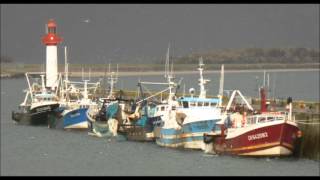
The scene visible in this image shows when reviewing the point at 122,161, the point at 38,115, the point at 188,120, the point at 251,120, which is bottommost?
the point at 122,161

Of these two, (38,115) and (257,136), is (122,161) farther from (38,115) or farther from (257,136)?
(38,115)

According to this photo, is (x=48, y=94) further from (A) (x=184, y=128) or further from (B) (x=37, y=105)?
(A) (x=184, y=128)

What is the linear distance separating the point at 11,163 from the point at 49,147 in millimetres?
9360

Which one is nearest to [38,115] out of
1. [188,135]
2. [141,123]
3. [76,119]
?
[76,119]

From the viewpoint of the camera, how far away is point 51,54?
9138 centimetres

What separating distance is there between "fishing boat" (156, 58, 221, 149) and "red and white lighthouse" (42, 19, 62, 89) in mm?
29759

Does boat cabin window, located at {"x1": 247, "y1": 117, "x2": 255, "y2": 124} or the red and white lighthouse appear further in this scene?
the red and white lighthouse

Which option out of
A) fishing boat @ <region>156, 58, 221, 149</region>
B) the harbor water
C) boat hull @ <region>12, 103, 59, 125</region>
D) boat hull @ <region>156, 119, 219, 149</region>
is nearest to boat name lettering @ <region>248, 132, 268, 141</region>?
the harbor water

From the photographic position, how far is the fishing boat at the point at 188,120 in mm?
56094

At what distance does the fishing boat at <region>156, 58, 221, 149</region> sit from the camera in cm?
5609

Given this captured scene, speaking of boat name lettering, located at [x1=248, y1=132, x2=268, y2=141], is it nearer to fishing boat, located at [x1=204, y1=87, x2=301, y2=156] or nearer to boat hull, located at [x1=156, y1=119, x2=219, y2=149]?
fishing boat, located at [x1=204, y1=87, x2=301, y2=156]

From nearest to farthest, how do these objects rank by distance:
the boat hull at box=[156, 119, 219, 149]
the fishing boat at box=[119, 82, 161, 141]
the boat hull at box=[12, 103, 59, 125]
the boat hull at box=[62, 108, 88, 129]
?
the boat hull at box=[156, 119, 219, 149] < the fishing boat at box=[119, 82, 161, 141] < the boat hull at box=[62, 108, 88, 129] < the boat hull at box=[12, 103, 59, 125]

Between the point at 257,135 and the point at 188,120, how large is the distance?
6296 millimetres

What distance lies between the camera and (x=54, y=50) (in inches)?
3607
